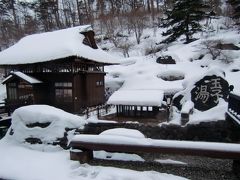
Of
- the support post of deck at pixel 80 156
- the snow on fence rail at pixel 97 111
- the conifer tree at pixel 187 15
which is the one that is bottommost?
the snow on fence rail at pixel 97 111

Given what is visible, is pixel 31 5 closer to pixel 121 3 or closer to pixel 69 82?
pixel 121 3

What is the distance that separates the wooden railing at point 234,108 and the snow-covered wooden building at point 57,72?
9.94m

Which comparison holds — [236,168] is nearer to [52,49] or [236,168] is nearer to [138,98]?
[138,98]

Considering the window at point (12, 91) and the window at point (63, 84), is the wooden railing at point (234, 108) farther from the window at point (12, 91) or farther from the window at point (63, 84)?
the window at point (12, 91)

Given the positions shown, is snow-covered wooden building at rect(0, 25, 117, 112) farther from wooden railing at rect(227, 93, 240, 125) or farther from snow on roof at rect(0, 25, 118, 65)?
wooden railing at rect(227, 93, 240, 125)

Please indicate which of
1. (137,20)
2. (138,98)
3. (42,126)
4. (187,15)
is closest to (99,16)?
(137,20)

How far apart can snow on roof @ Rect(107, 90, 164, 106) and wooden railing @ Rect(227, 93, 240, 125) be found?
4374mm

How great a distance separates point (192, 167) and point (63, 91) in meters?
13.0

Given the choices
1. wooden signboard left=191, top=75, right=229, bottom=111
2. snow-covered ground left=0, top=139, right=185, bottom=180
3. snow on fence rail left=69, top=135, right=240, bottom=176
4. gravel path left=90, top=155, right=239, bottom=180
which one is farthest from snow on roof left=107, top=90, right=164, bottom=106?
snow on fence rail left=69, top=135, right=240, bottom=176

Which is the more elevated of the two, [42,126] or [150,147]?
[42,126]

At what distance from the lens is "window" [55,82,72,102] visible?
57.7 ft

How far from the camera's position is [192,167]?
22.1 feet

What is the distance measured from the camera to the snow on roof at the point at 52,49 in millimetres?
16455

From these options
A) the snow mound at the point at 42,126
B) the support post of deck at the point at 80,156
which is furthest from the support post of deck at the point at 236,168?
the snow mound at the point at 42,126
